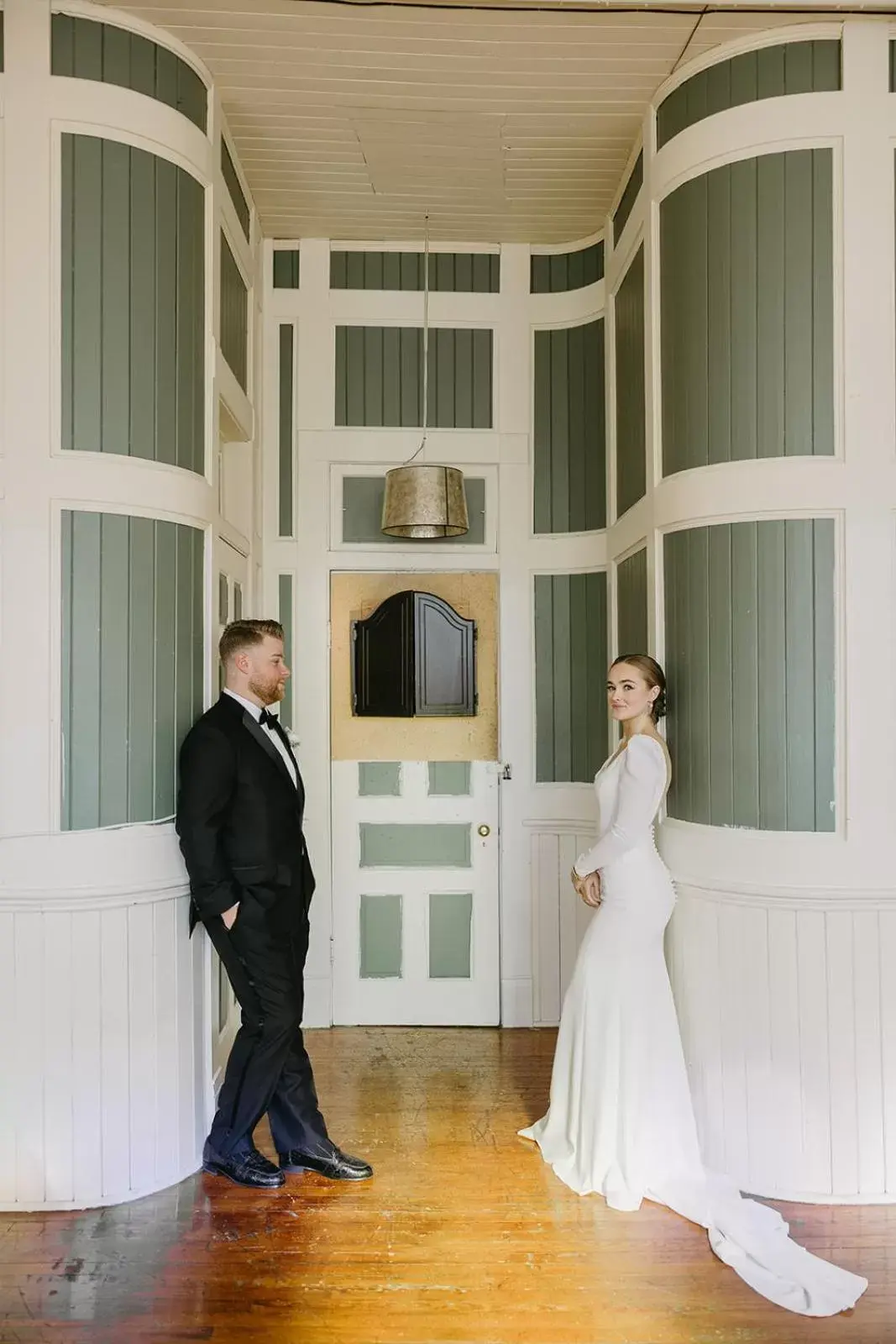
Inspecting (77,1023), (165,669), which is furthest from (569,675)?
(77,1023)

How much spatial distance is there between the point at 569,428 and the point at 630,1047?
2773 mm

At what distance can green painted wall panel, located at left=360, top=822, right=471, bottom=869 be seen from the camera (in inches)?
178

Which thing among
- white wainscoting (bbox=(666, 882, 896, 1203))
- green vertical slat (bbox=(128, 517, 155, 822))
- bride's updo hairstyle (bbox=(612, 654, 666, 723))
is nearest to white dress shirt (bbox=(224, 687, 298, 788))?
green vertical slat (bbox=(128, 517, 155, 822))

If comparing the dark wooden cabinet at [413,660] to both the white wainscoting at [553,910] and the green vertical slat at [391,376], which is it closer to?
the white wainscoting at [553,910]

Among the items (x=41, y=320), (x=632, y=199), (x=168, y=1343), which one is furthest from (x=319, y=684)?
(x=168, y=1343)

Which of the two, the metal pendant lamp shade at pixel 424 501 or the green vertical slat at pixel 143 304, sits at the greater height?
the green vertical slat at pixel 143 304

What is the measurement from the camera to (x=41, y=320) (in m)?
2.94

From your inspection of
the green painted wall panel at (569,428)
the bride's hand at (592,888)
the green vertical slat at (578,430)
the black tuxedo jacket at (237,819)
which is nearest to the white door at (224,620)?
the black tuxedo jacket at (237,819)

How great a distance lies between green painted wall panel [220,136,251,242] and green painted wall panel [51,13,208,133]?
418mm

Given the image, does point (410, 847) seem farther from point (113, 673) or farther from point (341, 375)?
point (341, 375)

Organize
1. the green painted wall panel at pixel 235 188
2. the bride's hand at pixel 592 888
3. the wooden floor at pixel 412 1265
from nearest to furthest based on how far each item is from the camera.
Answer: the wooden floor at pixel 412 1265, the bride's hand at pixel 592 888, the green painted wall panel at pixel 235 188

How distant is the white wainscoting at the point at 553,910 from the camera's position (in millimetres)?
4480

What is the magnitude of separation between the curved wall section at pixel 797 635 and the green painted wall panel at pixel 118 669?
1.71 meters

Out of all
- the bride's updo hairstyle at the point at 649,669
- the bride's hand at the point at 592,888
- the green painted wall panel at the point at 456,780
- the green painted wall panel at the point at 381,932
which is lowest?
the green painted wall panel at the point at 381,932
